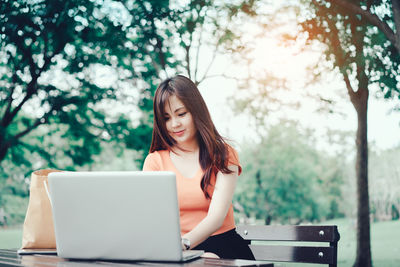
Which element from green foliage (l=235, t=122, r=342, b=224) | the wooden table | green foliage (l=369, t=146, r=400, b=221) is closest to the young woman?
the wooden table

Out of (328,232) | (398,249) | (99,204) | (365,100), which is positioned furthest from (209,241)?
(398,249)

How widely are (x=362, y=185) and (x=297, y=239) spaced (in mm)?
4509

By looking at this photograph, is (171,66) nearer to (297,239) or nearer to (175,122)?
(175,122)

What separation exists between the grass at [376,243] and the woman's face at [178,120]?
6819 millimetres

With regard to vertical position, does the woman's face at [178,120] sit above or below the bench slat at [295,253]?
above

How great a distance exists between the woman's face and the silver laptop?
0.67 meters

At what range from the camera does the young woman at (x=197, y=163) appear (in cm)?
184

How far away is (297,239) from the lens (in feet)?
6.32

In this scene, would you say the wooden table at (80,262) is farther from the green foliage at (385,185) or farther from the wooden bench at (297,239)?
the green foliage at (385,185)

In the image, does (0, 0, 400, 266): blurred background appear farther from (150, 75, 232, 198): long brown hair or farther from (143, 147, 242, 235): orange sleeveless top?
(143, 147, 242, 235): orange sleeveless top

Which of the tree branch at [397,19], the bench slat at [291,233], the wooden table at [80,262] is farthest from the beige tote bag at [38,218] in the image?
the tree branch at [397,19]

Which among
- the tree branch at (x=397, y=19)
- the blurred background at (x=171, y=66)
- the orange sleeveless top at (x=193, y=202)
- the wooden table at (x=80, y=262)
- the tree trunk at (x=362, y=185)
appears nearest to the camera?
the wooden table at (x=80, y=262)

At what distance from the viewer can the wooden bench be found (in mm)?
1776

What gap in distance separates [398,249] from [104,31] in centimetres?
695
